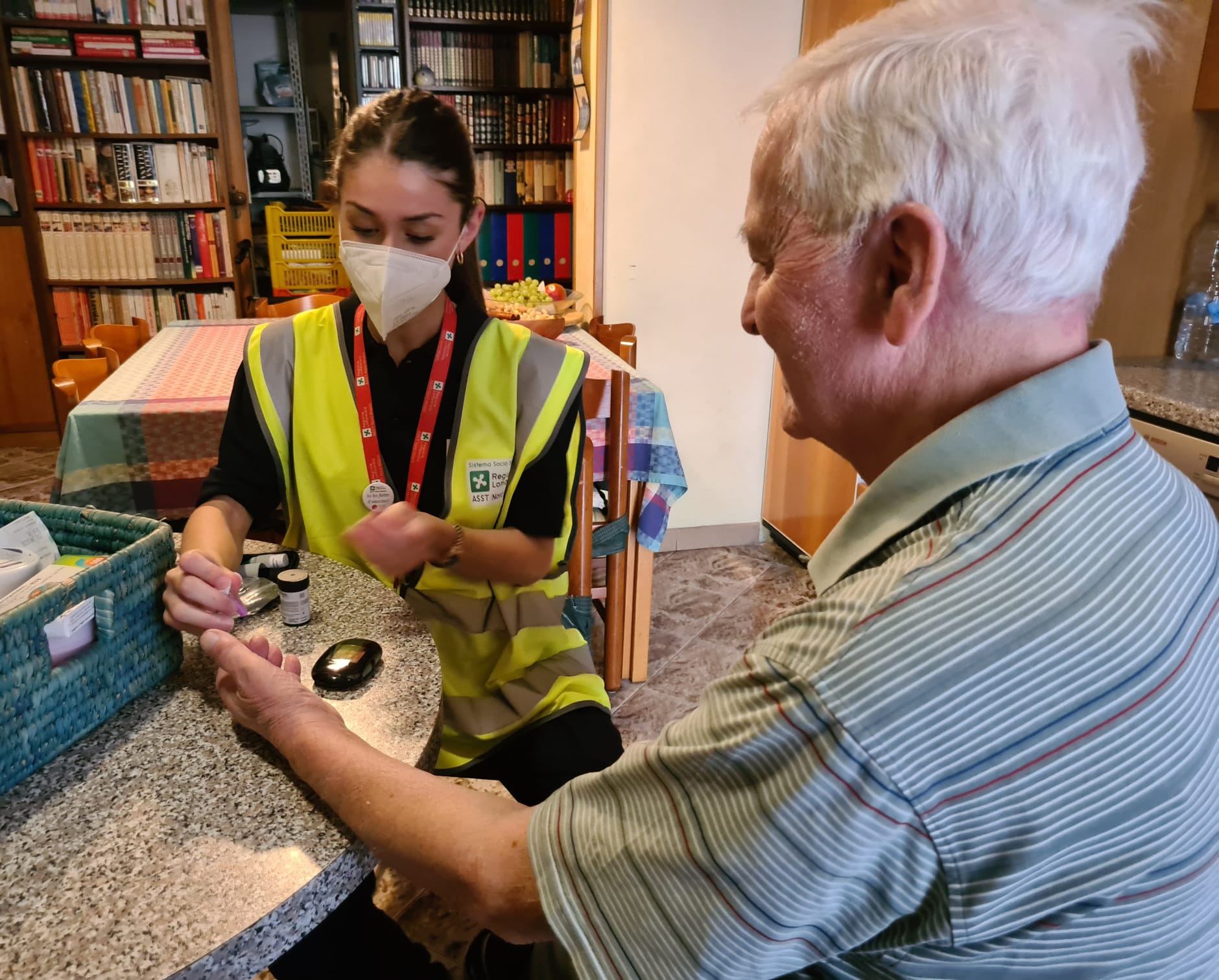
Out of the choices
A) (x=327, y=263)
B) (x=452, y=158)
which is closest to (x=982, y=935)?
(x=452, y=158)

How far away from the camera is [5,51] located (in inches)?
156

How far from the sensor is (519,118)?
450 centimetres

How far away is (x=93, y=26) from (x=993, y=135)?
483 centimetres

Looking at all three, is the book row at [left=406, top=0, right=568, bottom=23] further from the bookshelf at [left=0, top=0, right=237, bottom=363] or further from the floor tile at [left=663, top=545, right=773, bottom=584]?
the floor tile at [left=663, top=545, right=773, bottom=584]

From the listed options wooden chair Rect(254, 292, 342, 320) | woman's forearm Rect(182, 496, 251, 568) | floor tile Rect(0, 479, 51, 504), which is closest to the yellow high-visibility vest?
woman's forearm Rect(182, 496, 251, 568)

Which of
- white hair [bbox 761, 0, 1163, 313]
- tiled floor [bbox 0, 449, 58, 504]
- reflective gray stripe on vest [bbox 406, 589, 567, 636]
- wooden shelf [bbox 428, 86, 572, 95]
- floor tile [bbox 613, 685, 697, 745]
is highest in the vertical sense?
wooden shelf [bbox 428, 86, 572, 95]

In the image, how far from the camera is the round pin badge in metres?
1.34

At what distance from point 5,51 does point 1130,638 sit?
5.16 meters

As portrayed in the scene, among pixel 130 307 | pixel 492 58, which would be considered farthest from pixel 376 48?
pixel 130 307

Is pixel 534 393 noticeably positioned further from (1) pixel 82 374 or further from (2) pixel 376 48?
(2) pixel 376 48

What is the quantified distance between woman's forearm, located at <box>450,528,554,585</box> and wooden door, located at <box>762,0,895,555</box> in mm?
1569

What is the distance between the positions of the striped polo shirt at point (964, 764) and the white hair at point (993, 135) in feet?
0.32

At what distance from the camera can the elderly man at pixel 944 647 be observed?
0.50 meters

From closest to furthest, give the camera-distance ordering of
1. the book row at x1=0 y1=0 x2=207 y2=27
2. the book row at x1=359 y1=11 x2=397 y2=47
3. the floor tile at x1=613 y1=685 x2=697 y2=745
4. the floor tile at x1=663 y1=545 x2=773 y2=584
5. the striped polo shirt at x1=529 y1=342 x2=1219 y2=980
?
1. the striped polo shirt at x1=529 y1=342 x2=1219 y2=980
2. the floor tile at x1=613 y1=685 x2=697 y2=745
3. the floor tile at x1=663 y1=545 x2=773 y2=584
4. the book row at x1=0 y1=0 x2=207 y2=27
5. the book row at x1=359 y1=11 x2=397 y2=47
